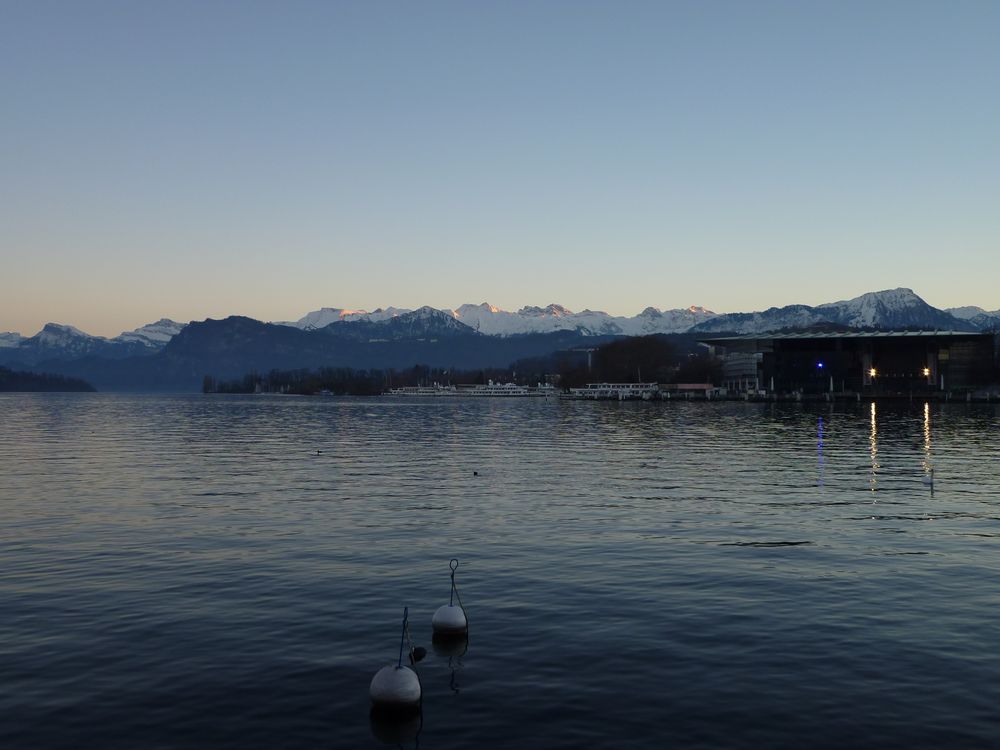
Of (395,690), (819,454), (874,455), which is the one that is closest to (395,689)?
(395,690)

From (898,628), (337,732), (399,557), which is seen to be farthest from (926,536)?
(337,732)

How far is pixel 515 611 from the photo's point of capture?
2842 centimetres

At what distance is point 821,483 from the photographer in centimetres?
Answer: 6469

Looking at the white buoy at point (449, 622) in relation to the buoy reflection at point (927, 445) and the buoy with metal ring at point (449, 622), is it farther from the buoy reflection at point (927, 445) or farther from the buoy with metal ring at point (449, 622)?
the buoy reflection at point (927, 445)

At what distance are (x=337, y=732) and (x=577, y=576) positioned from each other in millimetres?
16011

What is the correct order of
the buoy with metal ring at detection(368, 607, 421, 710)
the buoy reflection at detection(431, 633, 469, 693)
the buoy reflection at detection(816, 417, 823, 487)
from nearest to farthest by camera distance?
the buoy with metal ring at detection(368, 607, 421, 710), the buoy reflection at detection(431, 633, 469, 693), the buoy reflection at detection(816, 417, 823, 487)

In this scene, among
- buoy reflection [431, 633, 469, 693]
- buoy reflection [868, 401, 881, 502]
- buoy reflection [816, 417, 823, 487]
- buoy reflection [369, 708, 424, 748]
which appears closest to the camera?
buoy reflection [369, 708, 424, 748]

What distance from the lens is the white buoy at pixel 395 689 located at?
19453mm

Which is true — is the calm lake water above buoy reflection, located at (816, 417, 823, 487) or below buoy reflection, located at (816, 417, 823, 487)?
above

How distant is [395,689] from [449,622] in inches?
225

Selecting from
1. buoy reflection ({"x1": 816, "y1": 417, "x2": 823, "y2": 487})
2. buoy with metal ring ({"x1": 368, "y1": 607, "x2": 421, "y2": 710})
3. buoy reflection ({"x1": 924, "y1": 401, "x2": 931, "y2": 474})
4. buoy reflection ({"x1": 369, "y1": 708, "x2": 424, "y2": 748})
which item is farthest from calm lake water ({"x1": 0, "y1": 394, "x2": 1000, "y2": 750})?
buoy reflection ({"x1": 924, "y1": 401, "x2": 931, "y2": 474})

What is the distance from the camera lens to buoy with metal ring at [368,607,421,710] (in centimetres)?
1945

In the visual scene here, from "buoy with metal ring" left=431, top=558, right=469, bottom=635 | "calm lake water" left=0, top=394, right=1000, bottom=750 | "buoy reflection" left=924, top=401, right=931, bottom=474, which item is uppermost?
"buoy with metal ring" left=431, top=558, right=469, bottom=635

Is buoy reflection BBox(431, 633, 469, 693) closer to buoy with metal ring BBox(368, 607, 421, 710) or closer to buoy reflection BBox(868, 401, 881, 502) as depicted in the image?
buoy with metal ring BBox(368, 607, 421, 710)
